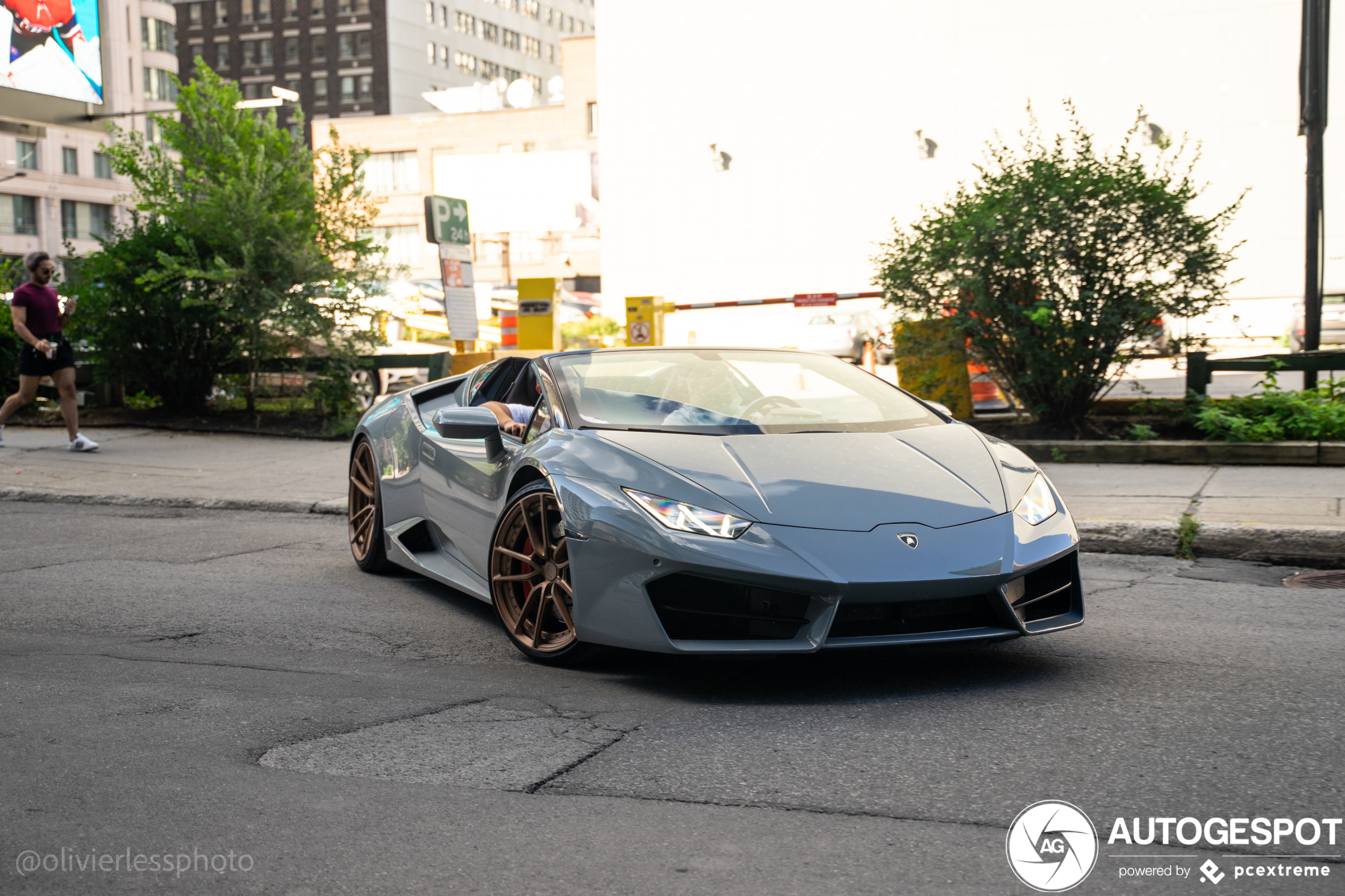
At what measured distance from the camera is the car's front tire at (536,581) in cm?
446

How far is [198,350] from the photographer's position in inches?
528

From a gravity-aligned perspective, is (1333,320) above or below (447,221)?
below

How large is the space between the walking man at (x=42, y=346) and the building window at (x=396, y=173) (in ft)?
203

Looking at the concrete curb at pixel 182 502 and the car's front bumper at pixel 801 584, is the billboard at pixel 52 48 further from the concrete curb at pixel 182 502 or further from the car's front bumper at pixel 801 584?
the car's front bumper at pixel 801 584

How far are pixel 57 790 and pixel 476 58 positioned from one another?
105m

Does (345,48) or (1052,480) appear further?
(345,48)

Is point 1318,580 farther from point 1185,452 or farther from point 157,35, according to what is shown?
point 157,35

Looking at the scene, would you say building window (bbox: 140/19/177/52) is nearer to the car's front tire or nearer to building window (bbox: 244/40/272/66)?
building window (bbox: 244/40/272/66)

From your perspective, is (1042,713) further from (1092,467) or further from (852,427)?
(1092,467)

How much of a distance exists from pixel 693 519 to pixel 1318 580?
3703mm

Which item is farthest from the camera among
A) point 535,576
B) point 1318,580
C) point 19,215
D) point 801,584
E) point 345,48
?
point 345,48

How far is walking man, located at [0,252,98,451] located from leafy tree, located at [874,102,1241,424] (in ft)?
26.1

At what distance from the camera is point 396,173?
72.2 meters

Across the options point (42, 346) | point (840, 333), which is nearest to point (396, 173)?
point (840, 333)
